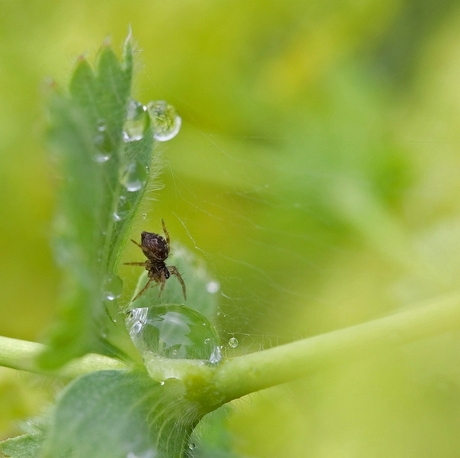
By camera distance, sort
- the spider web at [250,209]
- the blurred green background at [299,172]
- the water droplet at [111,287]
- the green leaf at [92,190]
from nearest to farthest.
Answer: the green leaf at [92,190], the water droplet at [111,287], the blurred green background at [299,172], the spider web at [250,209]

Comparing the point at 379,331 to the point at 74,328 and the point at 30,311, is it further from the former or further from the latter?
the point at 30,311

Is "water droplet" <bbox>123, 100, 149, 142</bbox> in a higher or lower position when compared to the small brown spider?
lower

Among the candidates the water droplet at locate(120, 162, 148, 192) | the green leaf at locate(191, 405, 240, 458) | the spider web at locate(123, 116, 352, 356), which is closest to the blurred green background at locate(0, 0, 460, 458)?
the spider web at locate(123, 116, 352, 356)

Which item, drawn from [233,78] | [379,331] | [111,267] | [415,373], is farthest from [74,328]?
[233,78]

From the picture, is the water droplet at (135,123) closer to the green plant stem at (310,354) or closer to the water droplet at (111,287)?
the water droplet at (111,287)

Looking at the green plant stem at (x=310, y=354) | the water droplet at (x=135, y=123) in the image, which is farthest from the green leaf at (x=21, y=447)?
the water droplet at (x=135, y=123)

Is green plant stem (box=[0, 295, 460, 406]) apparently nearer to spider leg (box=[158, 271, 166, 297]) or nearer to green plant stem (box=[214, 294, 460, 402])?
green plant stem (box=[214, 294, 460, 402])

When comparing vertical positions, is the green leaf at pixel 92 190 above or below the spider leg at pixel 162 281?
below

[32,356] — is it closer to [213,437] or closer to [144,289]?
[144,289]
